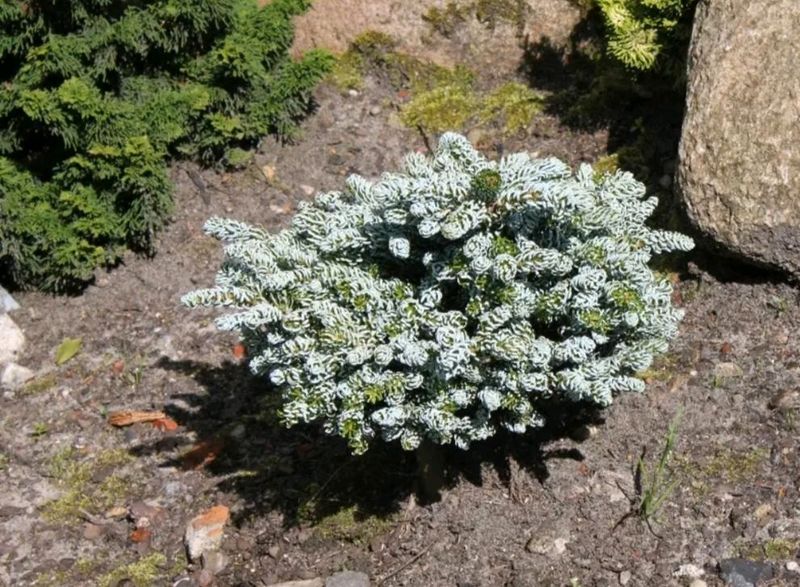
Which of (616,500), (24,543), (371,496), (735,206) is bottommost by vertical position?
(24,543)

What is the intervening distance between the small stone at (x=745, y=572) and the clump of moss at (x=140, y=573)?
1906mm

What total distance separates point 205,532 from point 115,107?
7.31 ft

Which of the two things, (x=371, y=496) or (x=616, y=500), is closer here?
(x=616, y=500)

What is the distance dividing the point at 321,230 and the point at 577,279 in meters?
0.84

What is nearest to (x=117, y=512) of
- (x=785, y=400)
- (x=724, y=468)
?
(x=724, y=468)

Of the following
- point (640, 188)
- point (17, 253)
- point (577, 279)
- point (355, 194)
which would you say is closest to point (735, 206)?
point (640, 188)

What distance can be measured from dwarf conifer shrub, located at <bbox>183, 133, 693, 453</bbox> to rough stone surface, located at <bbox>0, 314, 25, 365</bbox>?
2.05 meters

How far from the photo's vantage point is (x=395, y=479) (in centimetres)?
431

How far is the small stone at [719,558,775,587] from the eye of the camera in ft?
11.9

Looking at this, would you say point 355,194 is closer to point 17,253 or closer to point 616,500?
point 616,500

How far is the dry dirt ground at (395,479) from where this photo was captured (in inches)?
153

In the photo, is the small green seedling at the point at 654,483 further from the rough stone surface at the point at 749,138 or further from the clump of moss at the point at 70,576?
the clump of moss at the point at 70,576

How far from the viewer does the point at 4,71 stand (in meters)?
5.71

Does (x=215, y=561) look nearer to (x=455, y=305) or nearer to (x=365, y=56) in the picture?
(x=455, y=305)
